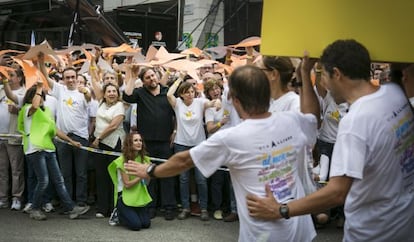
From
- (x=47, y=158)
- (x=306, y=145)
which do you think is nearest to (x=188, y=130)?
(x=47, y=158)

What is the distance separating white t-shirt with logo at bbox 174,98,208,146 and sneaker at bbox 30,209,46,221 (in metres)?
2.07

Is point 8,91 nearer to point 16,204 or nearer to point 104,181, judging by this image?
point 16,204

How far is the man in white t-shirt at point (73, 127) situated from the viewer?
7.57 m

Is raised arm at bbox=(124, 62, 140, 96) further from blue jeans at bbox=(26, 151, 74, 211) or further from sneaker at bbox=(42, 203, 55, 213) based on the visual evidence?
sneaker at bbox=(42, 203, 55, 213)

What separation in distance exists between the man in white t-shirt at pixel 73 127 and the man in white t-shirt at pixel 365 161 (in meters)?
5.35

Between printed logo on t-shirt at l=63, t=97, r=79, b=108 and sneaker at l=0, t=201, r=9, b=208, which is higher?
printed logo on t-shirt at l=63, t=97, r=79, b=108

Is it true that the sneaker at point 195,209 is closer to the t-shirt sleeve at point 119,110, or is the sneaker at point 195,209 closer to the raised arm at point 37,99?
the t-shirt sleeve at point 119,110

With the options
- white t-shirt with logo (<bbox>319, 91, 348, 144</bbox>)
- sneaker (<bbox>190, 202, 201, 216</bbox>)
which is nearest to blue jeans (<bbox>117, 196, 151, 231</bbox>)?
sneaker (<bbox>190, 202, 201, 216</bbox>)

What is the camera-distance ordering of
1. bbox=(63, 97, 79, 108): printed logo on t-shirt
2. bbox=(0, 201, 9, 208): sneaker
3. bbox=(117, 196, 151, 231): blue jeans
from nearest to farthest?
bbox=(117, 196, 151, 231): blue jeans → bbox=(63, 97, 79, 108): printed logo on t-shirt → bbox=(0, 201, 9, 208): sneaker

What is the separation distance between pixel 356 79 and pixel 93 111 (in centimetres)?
604

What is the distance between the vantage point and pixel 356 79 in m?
2.48

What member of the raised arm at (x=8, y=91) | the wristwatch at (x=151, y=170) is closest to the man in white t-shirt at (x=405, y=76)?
the wristwatch at (x=151, y=170)

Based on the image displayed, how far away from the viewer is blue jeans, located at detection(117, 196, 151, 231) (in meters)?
6.64

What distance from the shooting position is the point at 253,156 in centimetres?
266
